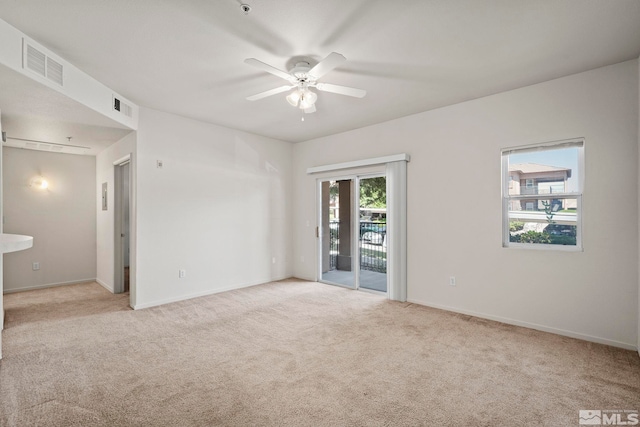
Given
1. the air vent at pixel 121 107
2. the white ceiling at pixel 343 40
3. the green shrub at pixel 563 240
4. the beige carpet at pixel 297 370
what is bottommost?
the beige carpet at pixel 297 370

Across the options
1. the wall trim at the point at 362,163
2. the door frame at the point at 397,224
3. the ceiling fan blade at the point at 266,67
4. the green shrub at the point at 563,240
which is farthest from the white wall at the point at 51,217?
the green shrub at the point at 563,240

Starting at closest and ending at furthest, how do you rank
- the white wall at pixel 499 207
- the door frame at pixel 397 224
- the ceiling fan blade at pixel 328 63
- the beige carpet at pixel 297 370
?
the beige carpet at pixel 297 370
the ceiling fan blade at pixel 328 63
the white wall at pixel 499 207
the door frame at pixel 397 224

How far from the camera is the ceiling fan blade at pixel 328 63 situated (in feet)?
7.72

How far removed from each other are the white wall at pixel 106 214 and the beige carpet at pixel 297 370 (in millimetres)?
1334

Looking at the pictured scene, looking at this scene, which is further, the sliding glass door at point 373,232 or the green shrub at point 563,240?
the sliding glass door at point 373,232

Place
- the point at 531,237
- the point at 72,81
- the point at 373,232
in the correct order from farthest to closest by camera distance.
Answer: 1. the point at 373,232
2. the point at 531,237
3. the point at 72,81

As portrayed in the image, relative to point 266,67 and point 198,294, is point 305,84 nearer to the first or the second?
point 266,67

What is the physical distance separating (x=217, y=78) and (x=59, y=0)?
4.60 ft

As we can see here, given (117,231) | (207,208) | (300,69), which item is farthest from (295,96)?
(117,231)

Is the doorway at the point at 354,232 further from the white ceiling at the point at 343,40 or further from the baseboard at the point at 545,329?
the white ceiling at the point at 343,40

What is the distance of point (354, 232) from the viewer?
540cm

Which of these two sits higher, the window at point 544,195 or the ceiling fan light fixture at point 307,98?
the ceiling fan light fixture at point 307,98

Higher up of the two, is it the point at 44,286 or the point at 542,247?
the point at 542,247

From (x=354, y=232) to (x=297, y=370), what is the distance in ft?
10.1
